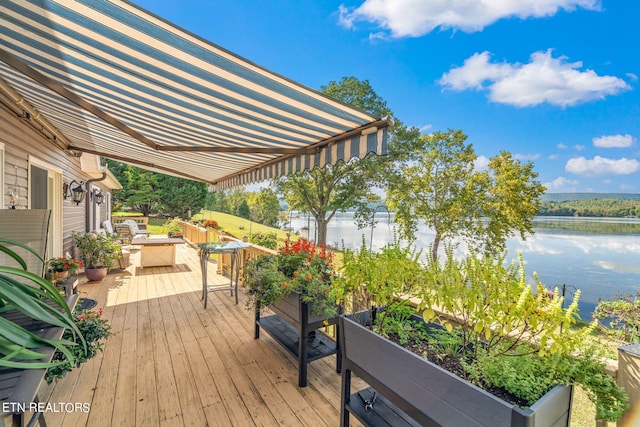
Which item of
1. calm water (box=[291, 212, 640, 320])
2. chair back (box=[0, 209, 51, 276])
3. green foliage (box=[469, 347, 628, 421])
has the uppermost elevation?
chair back (box=[0, 209, 51, 276])

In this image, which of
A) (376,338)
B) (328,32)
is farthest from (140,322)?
(328,32)

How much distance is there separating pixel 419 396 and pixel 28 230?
108 inches

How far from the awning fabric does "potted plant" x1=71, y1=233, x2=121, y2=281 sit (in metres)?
3.44

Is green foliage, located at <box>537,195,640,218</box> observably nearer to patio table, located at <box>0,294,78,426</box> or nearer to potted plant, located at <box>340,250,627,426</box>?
potted plant, located at <box>340,250,627,426</box>

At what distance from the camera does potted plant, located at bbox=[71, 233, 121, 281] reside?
20.7ft

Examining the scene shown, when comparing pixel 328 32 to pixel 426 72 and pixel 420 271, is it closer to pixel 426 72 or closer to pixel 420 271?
pixel 426 72

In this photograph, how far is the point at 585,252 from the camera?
18484 mm

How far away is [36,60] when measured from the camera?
2.34m

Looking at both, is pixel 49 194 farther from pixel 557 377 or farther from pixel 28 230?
pixel 557 377

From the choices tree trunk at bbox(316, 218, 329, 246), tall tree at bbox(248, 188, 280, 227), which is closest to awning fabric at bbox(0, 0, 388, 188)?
tree trunk at bbox(316, 218, 329, 246)

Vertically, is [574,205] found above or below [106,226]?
above

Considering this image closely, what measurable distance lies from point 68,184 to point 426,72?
22520 mm

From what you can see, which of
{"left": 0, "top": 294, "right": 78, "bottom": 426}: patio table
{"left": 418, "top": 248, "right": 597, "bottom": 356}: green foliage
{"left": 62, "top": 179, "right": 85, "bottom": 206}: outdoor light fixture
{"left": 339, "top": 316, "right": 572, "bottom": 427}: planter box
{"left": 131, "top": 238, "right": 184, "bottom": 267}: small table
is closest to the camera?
{"left": 0, "top": 294, "right": 78, "bottom": 426}: patio table

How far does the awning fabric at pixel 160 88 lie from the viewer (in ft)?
5.74
